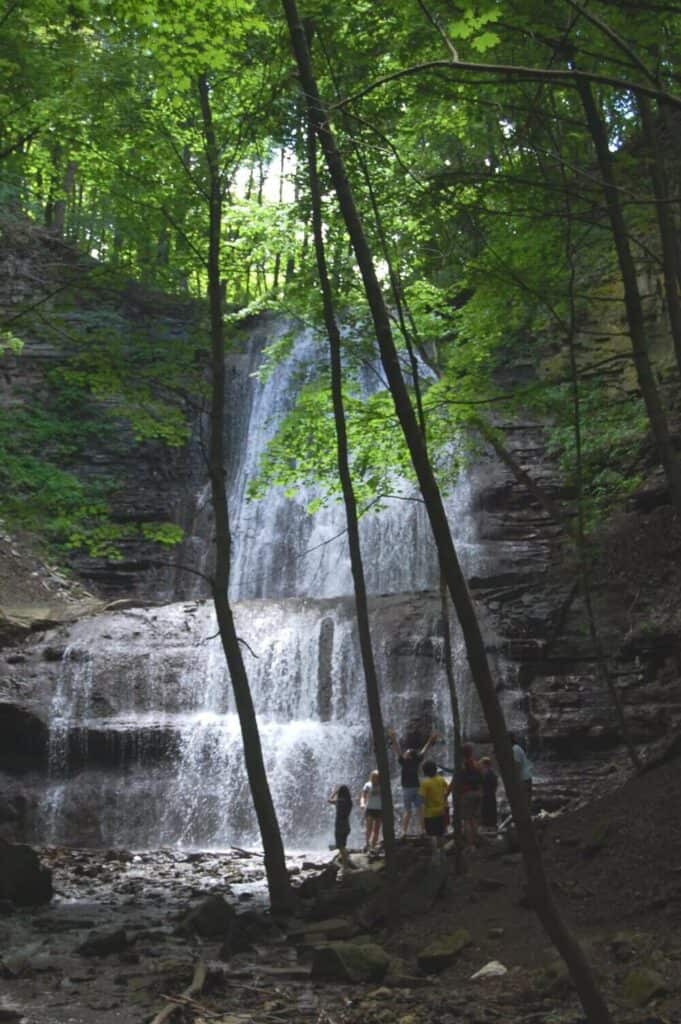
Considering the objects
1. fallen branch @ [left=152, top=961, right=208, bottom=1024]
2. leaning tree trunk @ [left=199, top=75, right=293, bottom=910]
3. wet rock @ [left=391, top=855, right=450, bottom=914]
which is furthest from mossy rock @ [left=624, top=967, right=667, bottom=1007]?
leaning tree trunk @ [left=199, top=75, right=293, bottom=910]

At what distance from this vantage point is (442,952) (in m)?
7.92

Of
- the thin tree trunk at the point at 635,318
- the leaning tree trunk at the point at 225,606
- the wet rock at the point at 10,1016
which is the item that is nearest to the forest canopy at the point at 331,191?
the thin tree trunk at the point at 635,318

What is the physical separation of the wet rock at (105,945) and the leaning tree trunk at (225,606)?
208 cm

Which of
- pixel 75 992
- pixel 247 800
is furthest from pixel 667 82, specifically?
pixel 247 800

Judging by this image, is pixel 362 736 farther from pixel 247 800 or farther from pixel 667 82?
pixel 667 82

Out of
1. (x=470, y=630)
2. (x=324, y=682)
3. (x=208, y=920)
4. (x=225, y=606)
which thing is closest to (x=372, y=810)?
(x=225, y=606)

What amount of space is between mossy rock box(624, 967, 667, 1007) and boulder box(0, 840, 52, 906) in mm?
7464

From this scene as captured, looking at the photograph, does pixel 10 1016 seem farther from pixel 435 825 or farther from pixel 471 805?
pixel 471 805

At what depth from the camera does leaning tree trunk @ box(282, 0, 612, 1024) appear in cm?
490

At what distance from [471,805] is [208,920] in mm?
5668

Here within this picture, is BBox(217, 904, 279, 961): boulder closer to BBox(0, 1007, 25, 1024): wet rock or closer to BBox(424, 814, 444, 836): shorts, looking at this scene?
BBox(0, 1007, 25, 1024): wet rock

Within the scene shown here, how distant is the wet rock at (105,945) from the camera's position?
8656 millimetres

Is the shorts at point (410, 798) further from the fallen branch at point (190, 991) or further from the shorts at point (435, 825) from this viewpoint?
the fallen branch at point (190, 991)

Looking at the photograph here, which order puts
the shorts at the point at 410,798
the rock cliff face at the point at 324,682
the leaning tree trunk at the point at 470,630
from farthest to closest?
1. the rock cliff face at the point at 324,682
2. the shorts at the point at 410,798
3. the leaning tree trunk at the point at 470,630
